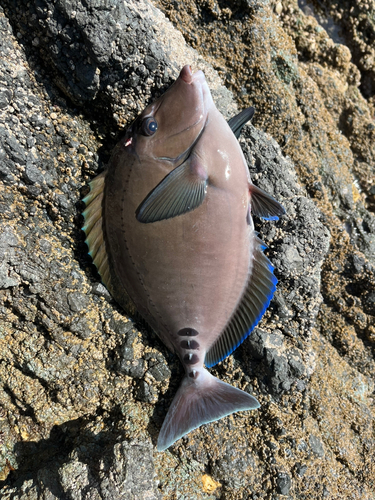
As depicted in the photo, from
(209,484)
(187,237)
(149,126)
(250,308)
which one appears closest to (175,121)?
(149,126)

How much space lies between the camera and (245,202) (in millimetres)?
1910

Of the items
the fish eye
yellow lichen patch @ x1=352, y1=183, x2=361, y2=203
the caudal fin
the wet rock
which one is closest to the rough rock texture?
the wet rock

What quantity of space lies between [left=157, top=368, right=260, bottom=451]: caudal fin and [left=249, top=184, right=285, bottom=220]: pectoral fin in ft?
3.09

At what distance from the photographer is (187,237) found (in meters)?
1.84

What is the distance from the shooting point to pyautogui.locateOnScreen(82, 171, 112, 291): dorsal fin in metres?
1.96

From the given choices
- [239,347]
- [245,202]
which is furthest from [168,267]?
[239,347]

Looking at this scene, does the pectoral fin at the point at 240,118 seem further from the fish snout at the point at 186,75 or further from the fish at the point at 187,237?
the fish snout at the point at 186,75

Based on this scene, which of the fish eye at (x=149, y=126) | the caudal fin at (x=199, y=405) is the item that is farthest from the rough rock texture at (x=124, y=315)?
the fish eye at (x=149, y=126)

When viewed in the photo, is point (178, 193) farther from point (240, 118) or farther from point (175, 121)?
point (240, 118)

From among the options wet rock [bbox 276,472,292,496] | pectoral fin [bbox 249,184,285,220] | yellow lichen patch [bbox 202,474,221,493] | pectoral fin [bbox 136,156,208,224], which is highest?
pectoral fin [bbox 249,184,285,220]

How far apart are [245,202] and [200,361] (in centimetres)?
91

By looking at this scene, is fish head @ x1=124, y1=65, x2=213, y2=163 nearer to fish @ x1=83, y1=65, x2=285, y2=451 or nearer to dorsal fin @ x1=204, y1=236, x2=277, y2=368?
fish @ x1=83, y1=65, x2=285, y2=451

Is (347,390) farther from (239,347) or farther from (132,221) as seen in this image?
(132,221)

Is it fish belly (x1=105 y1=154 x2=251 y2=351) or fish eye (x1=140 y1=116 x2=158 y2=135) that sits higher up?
fish eye (x1=140 y1=116 x2=158 y2=135)
